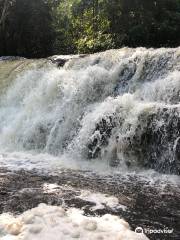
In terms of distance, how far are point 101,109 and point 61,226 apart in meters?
4.86

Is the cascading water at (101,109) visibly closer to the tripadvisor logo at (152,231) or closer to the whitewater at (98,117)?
the whitewater at (98,117)

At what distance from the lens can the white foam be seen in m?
5.93

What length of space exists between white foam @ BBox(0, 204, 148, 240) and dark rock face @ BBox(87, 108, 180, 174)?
9.73ft

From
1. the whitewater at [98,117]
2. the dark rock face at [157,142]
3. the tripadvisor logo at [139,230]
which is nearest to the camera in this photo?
the tripadvisor logo at [139,230]

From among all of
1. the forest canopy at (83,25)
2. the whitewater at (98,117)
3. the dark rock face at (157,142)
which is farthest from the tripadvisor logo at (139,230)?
the forest canopy at (83,25)

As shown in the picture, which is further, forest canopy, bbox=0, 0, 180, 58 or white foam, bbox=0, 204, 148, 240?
forest canopy, bbox=0, 0, 180, 58

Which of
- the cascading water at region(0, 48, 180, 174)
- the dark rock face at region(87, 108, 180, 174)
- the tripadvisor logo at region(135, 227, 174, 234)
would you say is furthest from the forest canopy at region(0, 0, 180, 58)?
the tripadvisor logo at region(135, 227, 174, 234)

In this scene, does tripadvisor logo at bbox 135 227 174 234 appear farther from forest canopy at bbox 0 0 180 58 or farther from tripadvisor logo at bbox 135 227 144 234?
forest canopy at bbox 0 0 180 58

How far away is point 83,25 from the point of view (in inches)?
994

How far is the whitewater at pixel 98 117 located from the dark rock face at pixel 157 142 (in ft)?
0.06

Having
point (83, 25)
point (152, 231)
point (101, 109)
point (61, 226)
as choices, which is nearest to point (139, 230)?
point (152, 231)

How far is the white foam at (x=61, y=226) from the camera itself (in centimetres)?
593

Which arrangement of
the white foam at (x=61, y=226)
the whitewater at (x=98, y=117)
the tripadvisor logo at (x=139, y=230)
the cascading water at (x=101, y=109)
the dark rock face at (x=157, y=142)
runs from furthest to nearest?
the cascading water at (x=101, y=109), the whitewater at (x=98, y=117), the dark rock face at (x=157, y=142), the tripadvisor logo at (x=139, y=230), the white foam at (x=61, y=226)

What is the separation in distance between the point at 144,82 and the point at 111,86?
35.1 inches
